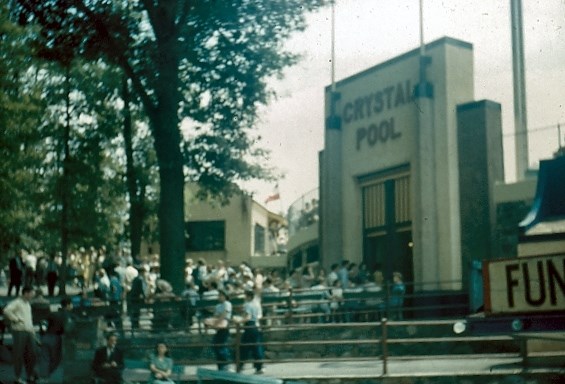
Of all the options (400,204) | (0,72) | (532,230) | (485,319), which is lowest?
(485,319)

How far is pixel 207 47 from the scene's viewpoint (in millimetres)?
18281

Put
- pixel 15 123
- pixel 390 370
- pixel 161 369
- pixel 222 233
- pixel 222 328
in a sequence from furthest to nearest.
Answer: pixel 222 233 < pixel 15 123 < pixel 222 328 < pixel 390 370 < pixel 161 369

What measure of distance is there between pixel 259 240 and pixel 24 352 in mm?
34087

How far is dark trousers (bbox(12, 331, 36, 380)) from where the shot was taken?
12.1m

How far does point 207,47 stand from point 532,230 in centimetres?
990

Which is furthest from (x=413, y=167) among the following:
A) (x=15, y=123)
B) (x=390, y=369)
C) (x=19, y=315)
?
(x=19, y=315)

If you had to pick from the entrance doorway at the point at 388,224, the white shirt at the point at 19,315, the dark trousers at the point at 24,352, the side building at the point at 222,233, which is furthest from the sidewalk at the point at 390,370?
the side building at the point at 222,233

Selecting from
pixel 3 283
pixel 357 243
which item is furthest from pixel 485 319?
pixel 3 283

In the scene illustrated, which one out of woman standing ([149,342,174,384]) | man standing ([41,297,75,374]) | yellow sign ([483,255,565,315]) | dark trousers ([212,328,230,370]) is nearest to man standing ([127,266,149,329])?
man standing ([41,297,75,374])

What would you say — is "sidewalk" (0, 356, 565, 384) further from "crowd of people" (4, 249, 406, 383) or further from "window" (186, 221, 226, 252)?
"window" (186, 221, 226, 252)

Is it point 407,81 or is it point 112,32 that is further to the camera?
point 407,81

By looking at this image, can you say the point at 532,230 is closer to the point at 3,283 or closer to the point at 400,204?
the point at 400,204

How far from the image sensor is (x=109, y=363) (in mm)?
12430

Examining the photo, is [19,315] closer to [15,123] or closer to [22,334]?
[22,334]
